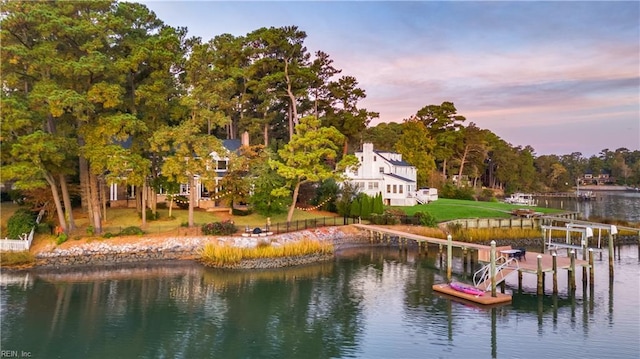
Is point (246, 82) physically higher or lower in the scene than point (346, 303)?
higher

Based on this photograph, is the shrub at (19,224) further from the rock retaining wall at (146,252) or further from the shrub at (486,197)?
the shrub at (486,197)

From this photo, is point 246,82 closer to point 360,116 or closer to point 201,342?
point 360,116

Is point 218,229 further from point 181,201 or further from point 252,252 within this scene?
point 181,201

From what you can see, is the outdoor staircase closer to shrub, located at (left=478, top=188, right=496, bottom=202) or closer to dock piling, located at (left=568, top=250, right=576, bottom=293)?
shrub, located at (left=478, top=188, right=496, bottom=202)

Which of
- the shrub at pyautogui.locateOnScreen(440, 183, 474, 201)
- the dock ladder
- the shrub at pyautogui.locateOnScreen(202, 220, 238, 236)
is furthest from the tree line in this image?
the shrub at pyautogui.locateOnScreen(440, 183, 474, 201)

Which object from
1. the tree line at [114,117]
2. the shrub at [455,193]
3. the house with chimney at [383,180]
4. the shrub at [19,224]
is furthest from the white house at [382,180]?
the shrub at [19,224]

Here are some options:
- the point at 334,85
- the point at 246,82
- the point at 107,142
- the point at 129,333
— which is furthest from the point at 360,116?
the point at 129,333
